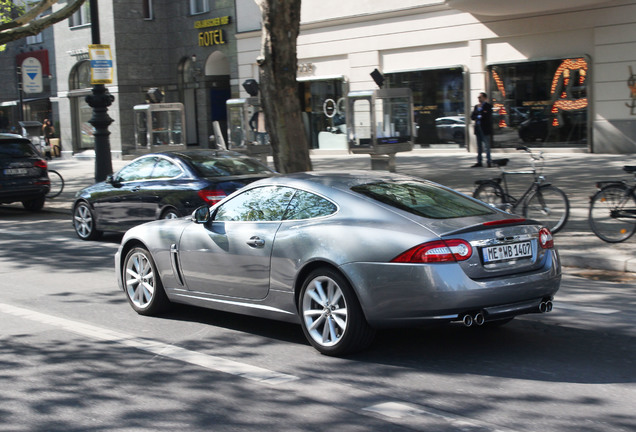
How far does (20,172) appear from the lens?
57.3ft

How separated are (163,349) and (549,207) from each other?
662 centimetres

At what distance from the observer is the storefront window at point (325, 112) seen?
2888 centimetres

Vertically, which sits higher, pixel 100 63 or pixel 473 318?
pixel 100 63

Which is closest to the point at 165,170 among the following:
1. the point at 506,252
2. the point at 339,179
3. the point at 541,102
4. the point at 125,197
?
the point at 125,197

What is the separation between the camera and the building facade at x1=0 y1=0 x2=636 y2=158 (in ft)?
72.6

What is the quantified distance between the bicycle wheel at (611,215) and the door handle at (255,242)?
5873mm

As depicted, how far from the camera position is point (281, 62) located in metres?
13.4

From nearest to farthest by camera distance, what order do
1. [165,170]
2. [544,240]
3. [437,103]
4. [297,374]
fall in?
[297,374], [544,240], [165,170], [437,103]

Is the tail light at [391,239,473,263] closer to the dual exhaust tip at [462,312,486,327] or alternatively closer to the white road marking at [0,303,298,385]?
the dual exhaust tip at [462,312,486,327]

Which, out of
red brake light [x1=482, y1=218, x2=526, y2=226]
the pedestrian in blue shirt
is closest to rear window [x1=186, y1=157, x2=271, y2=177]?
red brake light [x1=482, y1=218, x2=526, y2=226]

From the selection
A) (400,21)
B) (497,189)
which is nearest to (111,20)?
(400,21)

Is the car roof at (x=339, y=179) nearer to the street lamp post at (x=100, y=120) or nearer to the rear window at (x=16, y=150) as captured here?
the rear window at (x=16, y=150)

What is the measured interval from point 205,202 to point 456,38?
604 inches

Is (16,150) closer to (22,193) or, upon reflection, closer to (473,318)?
(22,193)
